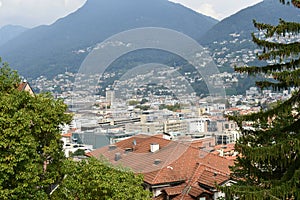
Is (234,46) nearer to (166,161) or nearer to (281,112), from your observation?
(166,161)

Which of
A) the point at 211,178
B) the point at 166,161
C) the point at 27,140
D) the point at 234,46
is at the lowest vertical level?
the point at 211,178

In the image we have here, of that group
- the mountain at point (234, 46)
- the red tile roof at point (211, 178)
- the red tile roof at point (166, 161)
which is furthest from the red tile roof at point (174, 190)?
the mountain at point (234, 46)

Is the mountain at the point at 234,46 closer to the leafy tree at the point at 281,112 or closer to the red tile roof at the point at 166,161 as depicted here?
the red tile roof at the point at 166,161

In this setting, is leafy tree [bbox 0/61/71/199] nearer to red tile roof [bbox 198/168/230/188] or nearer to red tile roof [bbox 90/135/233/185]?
red tile roof [bbox 90/135/233/185]

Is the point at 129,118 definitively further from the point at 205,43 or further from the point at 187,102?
the point at 205,43

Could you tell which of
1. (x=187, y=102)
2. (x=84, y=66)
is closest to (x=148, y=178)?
(x=187, y=102)

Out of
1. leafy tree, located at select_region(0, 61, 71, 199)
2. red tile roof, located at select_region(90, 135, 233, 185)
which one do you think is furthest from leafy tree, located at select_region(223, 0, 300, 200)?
red tile roof, located at select_region(90, 135, 233, 185)

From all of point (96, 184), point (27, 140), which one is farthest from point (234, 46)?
point (27, 140)
